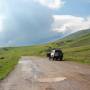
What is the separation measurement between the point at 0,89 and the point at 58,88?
3.83 m

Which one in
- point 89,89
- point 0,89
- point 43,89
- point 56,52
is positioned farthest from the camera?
point 56,52

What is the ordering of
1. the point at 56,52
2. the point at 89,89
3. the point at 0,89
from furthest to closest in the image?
the point at 56,52 → the point at 0,89 → the point at 89,89

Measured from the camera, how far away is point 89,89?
15.0 meters

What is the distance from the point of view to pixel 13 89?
16922 millimetres

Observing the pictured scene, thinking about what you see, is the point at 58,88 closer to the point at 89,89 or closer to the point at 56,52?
the point at 89,89

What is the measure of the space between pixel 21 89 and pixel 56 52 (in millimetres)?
47700

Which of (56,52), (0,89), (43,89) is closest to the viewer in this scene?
(43,89)

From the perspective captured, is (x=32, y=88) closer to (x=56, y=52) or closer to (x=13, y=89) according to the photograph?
(x=13, y=89)

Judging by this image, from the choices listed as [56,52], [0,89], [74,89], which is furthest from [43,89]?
[56,52]

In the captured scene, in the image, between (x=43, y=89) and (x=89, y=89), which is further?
(x=43, y=89)

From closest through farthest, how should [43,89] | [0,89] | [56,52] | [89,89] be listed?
[89,89] → [43,89] → [0,89] → [56,52]

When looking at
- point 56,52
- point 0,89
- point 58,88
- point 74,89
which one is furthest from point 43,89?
point 56,52

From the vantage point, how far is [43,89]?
16047 millimetres

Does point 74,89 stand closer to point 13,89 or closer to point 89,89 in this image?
point 89,89
